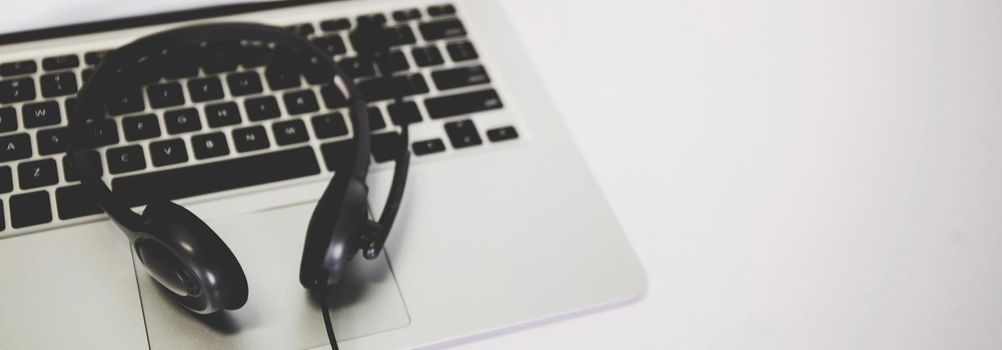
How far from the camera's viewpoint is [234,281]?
42 cm

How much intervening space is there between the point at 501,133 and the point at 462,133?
27 millimetres

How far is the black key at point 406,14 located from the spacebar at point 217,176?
0.14 m

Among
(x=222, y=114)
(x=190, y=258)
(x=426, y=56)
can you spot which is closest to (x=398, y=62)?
(x=426, y=56)

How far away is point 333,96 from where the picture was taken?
0.56m

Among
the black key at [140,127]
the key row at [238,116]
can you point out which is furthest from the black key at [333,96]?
the black key at [140,127]

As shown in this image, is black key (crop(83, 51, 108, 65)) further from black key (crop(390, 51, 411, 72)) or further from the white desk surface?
the white desk surface

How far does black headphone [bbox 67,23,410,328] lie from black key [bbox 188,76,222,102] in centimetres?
4

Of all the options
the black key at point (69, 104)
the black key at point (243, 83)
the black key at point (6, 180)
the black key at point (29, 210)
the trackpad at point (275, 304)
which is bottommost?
the trackpad at point (275, 304)

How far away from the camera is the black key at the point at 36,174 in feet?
1.56

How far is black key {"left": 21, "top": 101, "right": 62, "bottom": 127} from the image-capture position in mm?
506

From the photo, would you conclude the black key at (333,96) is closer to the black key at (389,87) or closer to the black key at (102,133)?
the black key at (389,87)

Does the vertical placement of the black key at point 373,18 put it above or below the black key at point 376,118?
above

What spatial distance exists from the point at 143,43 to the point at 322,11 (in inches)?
5.2

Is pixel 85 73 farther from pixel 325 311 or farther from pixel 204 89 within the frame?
pixel 325 311
